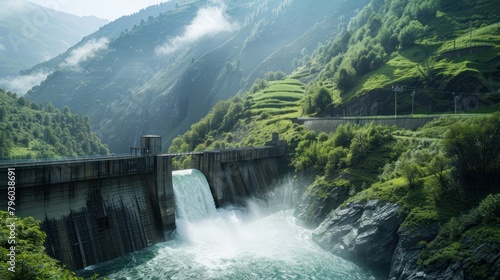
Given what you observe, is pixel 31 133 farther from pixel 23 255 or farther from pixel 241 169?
pixel 23 255

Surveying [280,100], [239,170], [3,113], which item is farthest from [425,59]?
[3,113]

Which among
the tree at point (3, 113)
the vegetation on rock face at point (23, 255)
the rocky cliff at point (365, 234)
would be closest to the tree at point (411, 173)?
the rocky cliff at point (365, 234)

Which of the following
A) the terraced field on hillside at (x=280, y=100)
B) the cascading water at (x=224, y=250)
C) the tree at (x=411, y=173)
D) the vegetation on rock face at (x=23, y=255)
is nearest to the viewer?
the vegetation on rock face at (x=23, y=255)

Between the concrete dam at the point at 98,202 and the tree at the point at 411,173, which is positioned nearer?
the concrete dam at the point at 98,202

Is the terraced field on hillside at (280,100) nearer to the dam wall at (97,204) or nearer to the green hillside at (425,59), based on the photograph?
the green hillside at (425,59)

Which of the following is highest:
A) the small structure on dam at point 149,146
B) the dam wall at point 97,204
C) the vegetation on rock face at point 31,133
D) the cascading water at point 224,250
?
the vegetation on rock face at point 31,133

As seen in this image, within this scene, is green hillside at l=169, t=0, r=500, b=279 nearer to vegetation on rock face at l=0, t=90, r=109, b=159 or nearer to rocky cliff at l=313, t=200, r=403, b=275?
rocky cliff at l=313, t=200, r=403, b=275

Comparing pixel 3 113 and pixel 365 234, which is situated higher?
pixel 3 113
